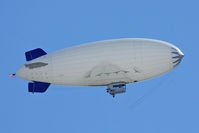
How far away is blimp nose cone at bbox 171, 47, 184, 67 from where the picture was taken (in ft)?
114

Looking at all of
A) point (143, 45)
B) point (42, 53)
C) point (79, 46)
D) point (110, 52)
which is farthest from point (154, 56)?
point (42, 53)

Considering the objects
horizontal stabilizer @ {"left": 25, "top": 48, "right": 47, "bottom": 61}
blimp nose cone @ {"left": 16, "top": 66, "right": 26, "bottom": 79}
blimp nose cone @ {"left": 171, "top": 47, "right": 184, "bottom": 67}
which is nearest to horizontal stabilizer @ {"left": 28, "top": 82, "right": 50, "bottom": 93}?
blimp nose cone @ {"left": 16, "top": 66, "right": 26, "bottom": 79}

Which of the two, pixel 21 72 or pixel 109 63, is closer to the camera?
pixel 109 63

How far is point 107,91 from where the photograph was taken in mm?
34812

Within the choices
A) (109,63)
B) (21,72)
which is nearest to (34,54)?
(21,72)

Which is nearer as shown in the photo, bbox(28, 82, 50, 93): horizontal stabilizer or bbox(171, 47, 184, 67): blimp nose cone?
bbox(171, 47, 184, 67): blimp nose cone

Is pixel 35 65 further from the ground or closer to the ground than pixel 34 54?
closer to the ground

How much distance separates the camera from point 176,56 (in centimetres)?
3478

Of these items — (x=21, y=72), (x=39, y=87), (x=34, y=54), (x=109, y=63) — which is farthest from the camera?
(x=34, y=54)

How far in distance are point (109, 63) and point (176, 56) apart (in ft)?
18.4

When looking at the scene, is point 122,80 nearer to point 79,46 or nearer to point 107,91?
point 107,91

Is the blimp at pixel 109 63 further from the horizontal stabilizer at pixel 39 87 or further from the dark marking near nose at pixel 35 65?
the horizontal stabilizer at pixel 39 87

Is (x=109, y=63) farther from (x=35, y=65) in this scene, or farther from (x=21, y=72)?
(x=21, y=72)

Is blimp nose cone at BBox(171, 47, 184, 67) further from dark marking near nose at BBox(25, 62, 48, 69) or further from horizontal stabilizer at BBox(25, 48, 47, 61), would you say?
horizontal stabilizer at BBox(25, 48, 47, 61)
